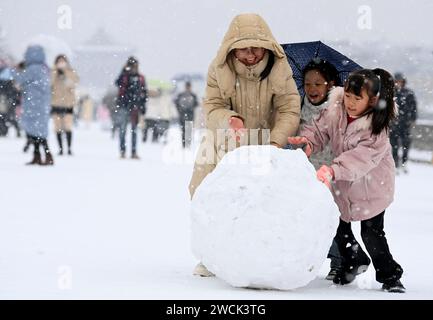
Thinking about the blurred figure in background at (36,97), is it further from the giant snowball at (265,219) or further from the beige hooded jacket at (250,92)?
the giant snowball at (265,219)

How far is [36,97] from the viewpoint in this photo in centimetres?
1418

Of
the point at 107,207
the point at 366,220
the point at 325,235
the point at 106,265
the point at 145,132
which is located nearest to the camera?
the point at 325,235

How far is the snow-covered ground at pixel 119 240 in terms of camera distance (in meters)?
4.83

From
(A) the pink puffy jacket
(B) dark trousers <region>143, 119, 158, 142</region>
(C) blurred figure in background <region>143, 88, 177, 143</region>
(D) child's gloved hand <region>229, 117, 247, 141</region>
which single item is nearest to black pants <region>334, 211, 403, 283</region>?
(A) the pink puffy jacket

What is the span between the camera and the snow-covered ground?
4.83 m

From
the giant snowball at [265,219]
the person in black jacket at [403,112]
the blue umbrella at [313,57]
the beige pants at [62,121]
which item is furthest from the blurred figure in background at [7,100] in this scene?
the giant snowball at [265,219]

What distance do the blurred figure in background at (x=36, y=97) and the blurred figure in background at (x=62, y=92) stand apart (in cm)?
135

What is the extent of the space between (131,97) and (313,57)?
1117 cm

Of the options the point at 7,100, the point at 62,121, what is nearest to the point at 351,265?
the point at 62,121

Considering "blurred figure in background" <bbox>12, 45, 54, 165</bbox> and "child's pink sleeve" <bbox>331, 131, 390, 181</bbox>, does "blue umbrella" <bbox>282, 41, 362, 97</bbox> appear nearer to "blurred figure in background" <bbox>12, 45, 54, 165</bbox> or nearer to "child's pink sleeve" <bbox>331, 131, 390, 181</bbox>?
"child's pink sleeve" <bbox>331, 131, 390, 181</bbox>

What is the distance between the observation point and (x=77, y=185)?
11.2 m

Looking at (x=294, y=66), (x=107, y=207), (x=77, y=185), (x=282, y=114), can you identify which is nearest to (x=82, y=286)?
(x=282, y=114)
